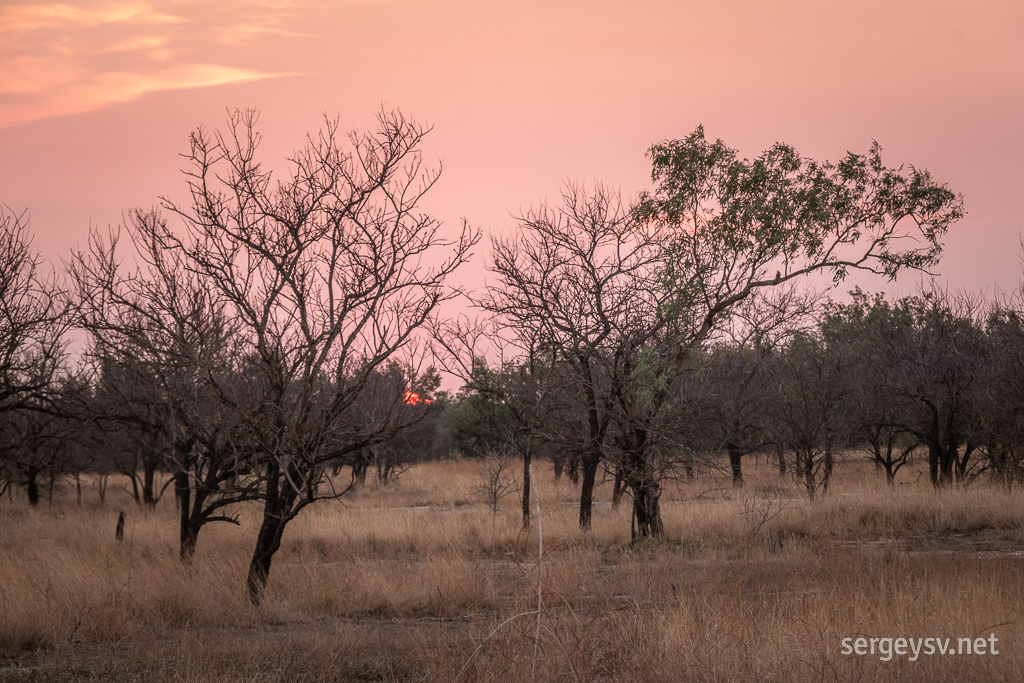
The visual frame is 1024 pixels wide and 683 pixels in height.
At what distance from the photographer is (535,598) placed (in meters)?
9.08

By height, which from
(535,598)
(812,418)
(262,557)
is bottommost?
(535,598)

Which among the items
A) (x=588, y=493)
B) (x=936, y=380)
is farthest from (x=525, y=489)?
(x=936, y=380)

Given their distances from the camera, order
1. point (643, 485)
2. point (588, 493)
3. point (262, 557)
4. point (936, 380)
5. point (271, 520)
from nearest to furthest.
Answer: point (271, 520) < point (262, 557) < point (643, 485) < point (588, 493) < point (936, 380)

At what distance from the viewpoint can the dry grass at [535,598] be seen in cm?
576

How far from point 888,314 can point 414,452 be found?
23.1 m

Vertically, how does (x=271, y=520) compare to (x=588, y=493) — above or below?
above

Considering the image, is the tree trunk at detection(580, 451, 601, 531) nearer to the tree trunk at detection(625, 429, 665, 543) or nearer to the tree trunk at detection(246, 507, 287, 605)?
the tree trunk at detection(625, 429, 665, 543)

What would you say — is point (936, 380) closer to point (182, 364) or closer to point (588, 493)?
point (588, 493)

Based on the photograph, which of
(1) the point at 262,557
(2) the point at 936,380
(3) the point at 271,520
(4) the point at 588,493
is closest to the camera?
(3) the point at 271,520

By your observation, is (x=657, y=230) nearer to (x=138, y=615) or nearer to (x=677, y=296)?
(x=677, y=296)

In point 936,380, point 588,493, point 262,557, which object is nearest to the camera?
point 262,557

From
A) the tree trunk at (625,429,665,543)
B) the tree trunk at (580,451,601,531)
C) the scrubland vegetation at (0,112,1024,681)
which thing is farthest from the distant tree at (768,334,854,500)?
the tree trunk at (625,429,665,543)

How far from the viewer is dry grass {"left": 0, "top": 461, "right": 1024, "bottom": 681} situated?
227 inches

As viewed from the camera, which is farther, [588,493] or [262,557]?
[588,493]
